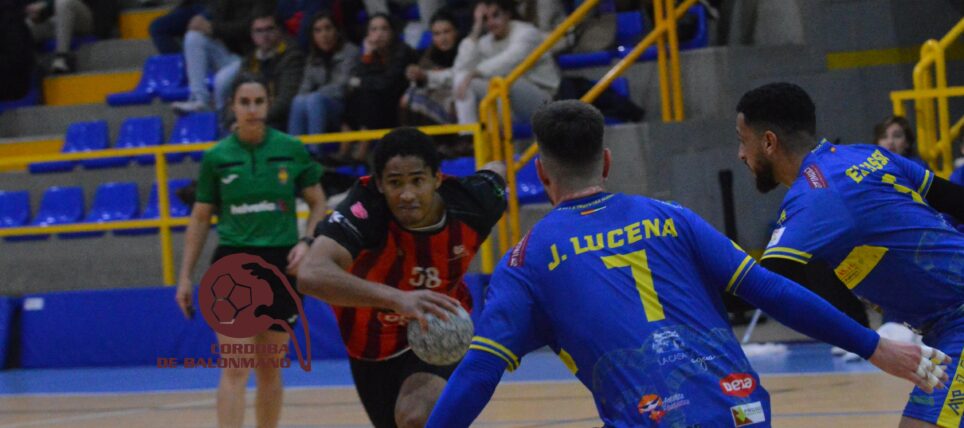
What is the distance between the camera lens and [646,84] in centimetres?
1288

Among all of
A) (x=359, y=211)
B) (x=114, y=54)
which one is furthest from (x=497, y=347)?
(x=114, y=54)

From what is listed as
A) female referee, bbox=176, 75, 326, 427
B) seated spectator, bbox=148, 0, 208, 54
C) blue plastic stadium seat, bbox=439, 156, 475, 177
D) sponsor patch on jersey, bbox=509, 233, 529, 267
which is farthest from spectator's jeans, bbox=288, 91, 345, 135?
sponsor patch on jersey, bbox=509, 233, 529, 267

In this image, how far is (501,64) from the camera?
40.4ft

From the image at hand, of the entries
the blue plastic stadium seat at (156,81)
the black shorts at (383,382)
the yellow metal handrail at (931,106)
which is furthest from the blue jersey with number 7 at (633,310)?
the blue plastic stadium seat at (156,81)

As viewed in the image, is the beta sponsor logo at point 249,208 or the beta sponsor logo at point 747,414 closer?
the beta sponsor logo at point 747,414

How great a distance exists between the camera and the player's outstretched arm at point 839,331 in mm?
3508

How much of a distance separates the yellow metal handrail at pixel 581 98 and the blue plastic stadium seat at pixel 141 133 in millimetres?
4458

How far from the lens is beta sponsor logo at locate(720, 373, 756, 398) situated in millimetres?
3570

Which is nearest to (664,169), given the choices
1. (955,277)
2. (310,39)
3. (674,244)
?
(310,39)

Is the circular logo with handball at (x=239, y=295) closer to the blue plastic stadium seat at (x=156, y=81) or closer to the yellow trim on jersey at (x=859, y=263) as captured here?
the yellow trim on jersey at (x=859, y=263)

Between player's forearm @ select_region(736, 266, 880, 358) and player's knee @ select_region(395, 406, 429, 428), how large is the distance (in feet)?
7.13

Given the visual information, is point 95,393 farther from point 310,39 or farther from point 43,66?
point 43,66

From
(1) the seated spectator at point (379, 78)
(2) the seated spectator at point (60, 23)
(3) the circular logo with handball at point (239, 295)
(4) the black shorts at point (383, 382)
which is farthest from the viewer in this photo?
(2) the seated spectator at point (60, 23)

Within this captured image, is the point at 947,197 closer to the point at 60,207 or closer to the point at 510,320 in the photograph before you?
the point at 510,320
